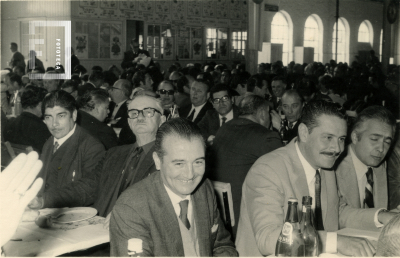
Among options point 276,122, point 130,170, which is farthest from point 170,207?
point 276,122

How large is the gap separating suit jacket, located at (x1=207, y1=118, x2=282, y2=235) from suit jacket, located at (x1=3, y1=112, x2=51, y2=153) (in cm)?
148

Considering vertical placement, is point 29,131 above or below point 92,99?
below

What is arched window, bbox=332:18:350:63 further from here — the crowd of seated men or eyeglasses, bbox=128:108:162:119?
eyeglasses, bbox=128:108:162:119

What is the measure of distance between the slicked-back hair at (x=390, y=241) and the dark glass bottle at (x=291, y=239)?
381mm

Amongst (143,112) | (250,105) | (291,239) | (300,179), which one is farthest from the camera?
(250,105)

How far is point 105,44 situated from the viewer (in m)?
11.1

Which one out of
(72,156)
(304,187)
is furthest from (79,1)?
→ (304,187)

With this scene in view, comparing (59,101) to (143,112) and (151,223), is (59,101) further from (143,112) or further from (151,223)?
(151,223)

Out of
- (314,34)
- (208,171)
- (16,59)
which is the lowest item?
(208,171)

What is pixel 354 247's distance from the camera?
5.56ft

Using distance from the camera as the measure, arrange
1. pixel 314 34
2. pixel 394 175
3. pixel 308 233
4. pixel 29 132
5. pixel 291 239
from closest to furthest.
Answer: pixel 291 239 < pixel 308 233 < pixel 394 175 < pixel 29 132 < pixel 314 34

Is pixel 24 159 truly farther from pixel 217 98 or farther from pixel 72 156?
pixel 217 98

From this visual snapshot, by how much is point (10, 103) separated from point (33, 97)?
265 cm

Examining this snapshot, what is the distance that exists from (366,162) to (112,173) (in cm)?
136
